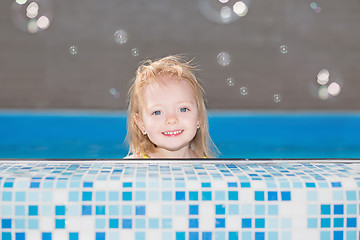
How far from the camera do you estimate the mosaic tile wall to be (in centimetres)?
50

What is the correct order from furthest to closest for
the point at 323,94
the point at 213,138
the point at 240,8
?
the point at 323,94, the point at 240,8, the point at 213,138

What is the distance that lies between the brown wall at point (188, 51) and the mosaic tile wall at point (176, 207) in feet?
15.6

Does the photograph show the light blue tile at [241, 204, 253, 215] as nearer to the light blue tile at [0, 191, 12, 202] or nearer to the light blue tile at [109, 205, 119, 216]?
the light blue tile at [109, 205, 119, 216]

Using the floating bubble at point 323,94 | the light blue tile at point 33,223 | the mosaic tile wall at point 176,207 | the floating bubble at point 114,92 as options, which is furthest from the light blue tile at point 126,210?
the floating bubble at point 323,94

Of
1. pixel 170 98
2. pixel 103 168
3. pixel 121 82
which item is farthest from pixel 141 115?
pixel 121 82

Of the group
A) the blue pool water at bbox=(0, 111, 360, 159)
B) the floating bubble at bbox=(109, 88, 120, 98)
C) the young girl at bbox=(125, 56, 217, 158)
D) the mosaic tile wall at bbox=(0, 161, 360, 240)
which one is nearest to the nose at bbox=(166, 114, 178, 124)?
the young girl at bbox=(125, 56, 217, 158)

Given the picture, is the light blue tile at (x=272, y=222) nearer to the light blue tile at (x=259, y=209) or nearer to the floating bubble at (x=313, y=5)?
the light blue tile at (x=259, y=209)

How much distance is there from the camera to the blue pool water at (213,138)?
2641 millimetres

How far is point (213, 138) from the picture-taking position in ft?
10.7

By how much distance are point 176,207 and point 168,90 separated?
2.01 ft

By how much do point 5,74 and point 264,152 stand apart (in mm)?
3860

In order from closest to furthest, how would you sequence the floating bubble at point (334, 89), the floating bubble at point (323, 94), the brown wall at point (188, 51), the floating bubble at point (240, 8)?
the floating bubble at point (240, 8)
the brown wall at point (188, 51)
the floating bubble at point (323, 94)
the floating bubble at point (334, 89)

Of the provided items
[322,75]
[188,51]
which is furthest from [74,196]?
[322,75]

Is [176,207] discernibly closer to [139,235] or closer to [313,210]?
[139,235]
